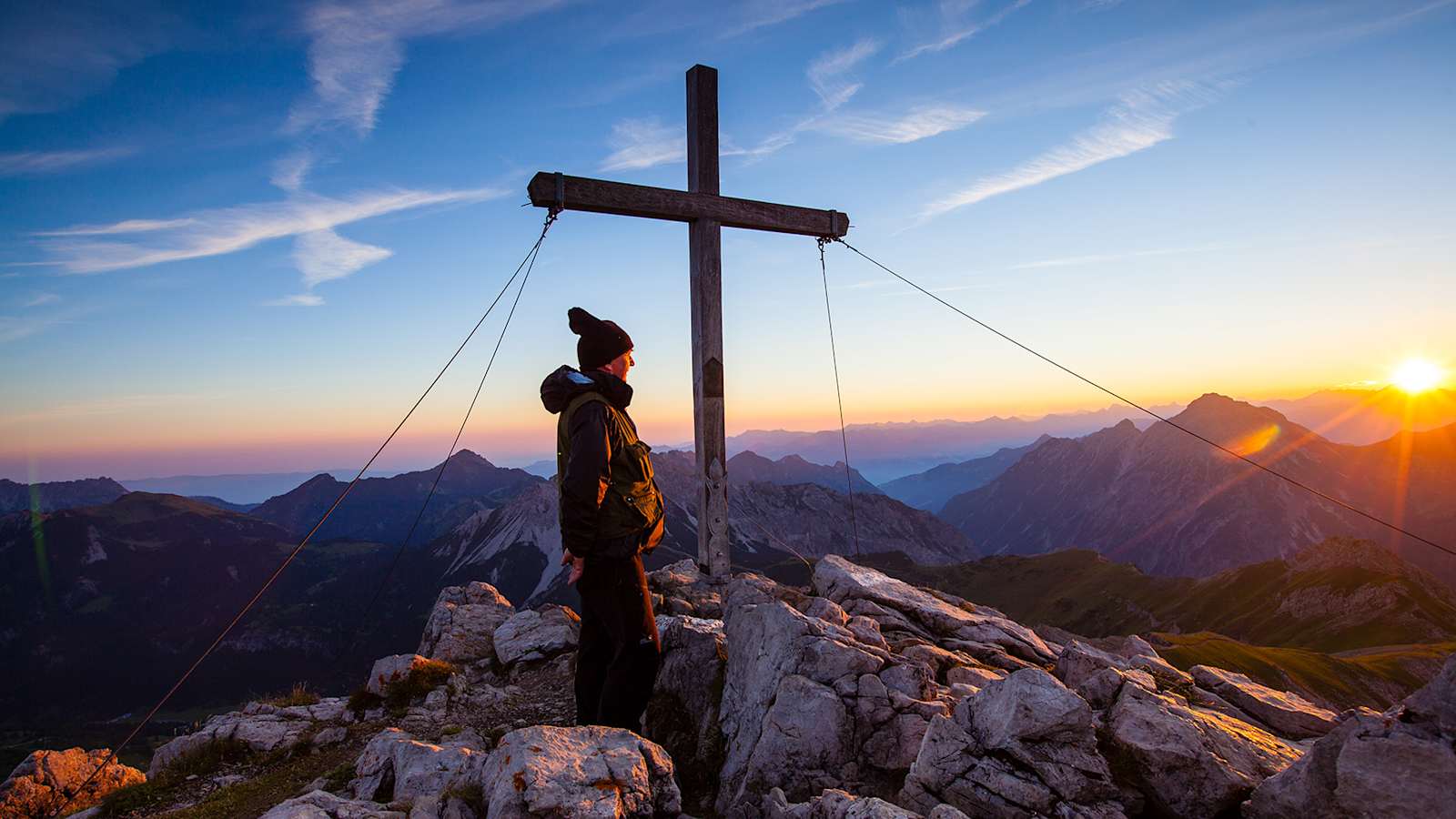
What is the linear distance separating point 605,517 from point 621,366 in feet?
6.21

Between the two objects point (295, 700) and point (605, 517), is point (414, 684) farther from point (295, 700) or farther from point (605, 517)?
point (605, 517)

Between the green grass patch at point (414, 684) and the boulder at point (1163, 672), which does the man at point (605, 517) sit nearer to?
the green grass patch at point (414, 684)

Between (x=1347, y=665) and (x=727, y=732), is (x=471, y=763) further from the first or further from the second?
(x=1347, y=665)

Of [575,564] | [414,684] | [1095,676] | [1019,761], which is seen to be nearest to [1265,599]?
[1095,676]

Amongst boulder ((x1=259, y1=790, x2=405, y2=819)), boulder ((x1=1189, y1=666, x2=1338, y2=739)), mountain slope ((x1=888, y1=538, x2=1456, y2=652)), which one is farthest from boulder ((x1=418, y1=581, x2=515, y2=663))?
mountain slope ((x1=888, y1=538, x2=1456, y2=652))

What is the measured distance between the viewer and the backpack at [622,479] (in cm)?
748

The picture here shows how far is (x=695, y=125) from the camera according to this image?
1238 centimetres

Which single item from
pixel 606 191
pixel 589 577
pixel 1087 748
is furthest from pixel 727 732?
pixel 606 191

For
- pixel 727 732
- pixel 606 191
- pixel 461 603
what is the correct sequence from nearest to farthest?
pixel 727 732 → pixel 606 191 → pixel 461 603

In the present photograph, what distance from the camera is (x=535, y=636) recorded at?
13.9 metres

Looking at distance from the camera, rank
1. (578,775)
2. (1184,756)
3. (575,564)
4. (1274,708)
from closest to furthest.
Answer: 1. (578,775)
2. (1184,756)
3. (575,564)
4. (1274,708)

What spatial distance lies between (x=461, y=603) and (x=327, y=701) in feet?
18.2

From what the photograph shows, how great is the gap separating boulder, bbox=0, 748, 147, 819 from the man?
8289mm

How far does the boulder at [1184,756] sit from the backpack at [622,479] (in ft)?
17.3
